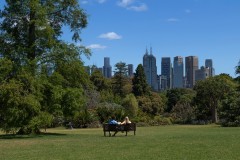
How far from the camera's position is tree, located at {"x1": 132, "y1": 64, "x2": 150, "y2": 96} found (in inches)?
3113

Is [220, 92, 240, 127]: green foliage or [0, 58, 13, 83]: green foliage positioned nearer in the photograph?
[0, 58, 13, 83]: green foliage

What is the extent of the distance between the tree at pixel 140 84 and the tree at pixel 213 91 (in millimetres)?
18926

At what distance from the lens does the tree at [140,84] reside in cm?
7906

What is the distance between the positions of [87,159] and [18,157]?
242 cm

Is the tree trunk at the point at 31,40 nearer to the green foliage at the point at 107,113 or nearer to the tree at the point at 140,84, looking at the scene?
the green foliage at the point at 107,113

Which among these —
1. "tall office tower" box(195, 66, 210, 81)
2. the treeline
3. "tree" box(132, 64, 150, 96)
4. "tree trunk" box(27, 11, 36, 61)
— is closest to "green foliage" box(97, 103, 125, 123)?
the treeline

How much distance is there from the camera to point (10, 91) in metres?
26.5

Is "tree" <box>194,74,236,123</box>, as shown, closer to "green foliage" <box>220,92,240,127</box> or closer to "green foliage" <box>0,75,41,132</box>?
"green foliage" <box>220,92,240,127</box>

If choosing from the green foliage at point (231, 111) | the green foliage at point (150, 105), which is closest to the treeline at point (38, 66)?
the green foliage at point (231, 111)

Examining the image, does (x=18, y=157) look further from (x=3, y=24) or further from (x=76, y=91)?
(x=3, y=24)

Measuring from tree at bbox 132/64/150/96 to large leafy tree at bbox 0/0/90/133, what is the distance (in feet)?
153

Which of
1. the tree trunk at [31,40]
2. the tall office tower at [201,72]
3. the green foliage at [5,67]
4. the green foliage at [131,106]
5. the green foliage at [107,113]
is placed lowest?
the green foliage at [107,113]

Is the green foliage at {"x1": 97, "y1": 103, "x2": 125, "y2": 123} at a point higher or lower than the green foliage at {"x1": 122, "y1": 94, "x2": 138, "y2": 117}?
lower

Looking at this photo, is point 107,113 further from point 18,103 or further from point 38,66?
point 18,103
